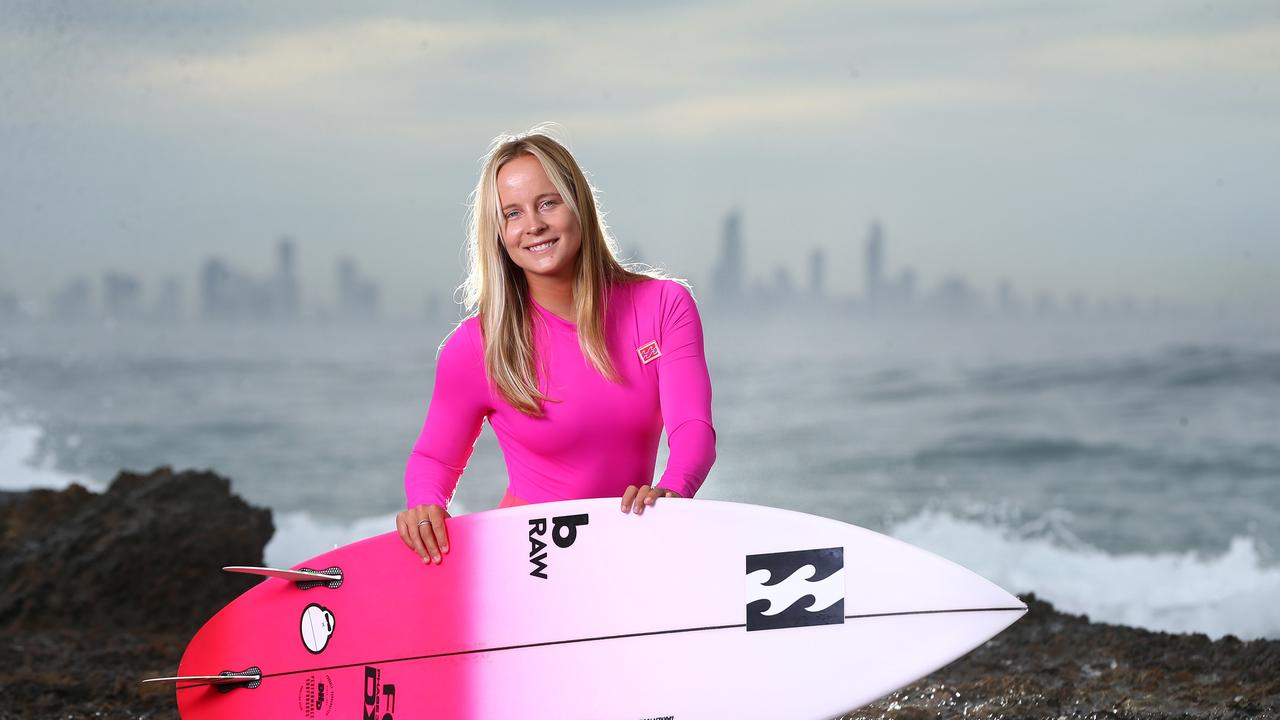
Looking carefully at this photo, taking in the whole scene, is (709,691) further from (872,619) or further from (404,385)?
(404,385)

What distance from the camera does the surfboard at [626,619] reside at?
171 centimetres

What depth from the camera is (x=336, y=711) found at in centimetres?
195

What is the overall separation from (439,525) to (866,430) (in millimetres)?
10886

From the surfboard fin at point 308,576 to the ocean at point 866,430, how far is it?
236 inches

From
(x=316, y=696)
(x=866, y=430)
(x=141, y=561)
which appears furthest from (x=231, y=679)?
(x=866, y=430)

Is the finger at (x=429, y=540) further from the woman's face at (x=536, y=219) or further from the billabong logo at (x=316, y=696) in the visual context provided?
the woman's face at (x=536, y=219)

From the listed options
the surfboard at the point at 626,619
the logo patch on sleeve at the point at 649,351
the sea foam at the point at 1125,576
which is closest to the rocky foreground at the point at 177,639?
the surfboard at the point at 626,619

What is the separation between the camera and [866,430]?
40.6ft

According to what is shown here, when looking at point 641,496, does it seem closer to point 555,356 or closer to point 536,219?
point 555,356

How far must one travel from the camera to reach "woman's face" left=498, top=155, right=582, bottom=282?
181 centimetres

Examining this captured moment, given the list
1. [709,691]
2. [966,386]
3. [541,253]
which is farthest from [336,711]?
[966,386]

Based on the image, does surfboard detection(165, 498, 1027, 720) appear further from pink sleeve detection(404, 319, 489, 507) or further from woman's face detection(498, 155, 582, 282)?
woman's face detection(498, 155, 582, 282)

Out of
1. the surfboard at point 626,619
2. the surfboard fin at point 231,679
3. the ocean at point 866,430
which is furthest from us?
the ocean at point 866,430

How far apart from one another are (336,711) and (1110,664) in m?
1.79
